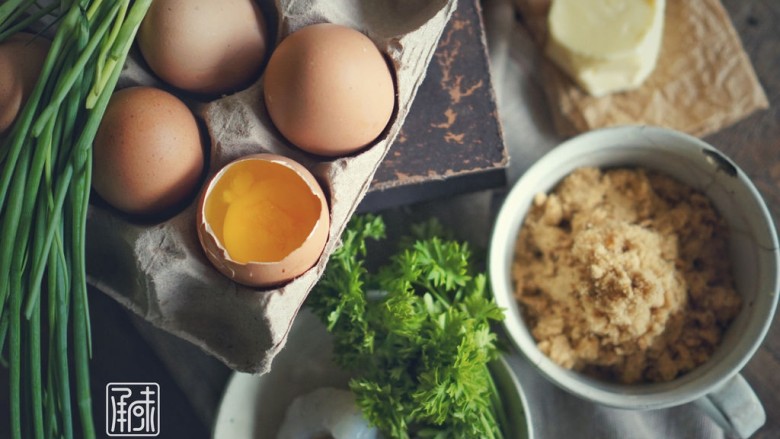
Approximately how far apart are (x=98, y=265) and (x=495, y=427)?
17.1 inches

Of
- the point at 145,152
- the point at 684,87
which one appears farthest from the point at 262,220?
the point at 684,87

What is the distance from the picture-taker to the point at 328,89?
0.61 metres

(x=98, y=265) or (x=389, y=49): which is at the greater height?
(x=389, y=49)

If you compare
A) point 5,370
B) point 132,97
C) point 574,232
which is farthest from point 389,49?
point 5,370

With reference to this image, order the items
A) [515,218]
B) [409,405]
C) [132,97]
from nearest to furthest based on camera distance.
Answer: [132,97]
[409,405]
[515,218]

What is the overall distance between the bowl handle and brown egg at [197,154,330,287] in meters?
0.48

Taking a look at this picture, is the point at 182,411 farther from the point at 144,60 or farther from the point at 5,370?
the point at 144,60

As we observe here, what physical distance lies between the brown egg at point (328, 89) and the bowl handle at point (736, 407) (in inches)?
18.9

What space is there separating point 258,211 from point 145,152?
103 mm

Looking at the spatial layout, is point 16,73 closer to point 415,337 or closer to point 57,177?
point 57,177

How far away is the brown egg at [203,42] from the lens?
63 centimetres

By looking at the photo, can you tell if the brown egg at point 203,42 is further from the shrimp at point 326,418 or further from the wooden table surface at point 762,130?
the wooden table surface at point 762,130

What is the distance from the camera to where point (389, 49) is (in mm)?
657

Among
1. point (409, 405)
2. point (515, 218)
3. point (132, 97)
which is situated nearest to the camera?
point (132, 97)
